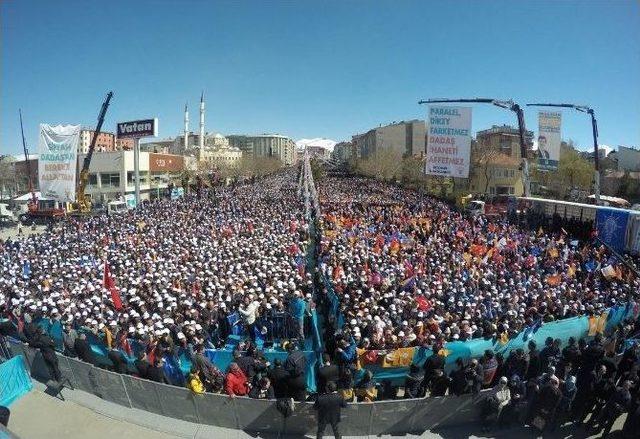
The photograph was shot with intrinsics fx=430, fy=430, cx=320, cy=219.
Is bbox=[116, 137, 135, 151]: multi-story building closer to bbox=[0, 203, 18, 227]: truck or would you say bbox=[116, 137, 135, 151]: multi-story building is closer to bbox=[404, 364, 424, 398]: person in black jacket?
bbox=[0, 203, 18, 227]: truck

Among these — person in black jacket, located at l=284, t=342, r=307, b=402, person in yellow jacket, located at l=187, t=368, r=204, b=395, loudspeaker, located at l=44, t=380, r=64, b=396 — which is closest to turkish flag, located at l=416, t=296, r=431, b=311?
person in black jacket, located at l=284, t=342, r=307, b=402

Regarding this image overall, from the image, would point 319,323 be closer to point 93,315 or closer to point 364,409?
point 364,409

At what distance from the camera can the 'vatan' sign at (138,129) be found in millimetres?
34406

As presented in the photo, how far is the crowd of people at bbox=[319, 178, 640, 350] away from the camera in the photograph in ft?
27.0

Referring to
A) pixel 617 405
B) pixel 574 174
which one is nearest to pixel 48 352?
pixel 617 405

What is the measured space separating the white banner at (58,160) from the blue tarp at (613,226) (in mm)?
21258

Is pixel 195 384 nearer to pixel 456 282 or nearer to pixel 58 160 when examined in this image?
pixel 456 282

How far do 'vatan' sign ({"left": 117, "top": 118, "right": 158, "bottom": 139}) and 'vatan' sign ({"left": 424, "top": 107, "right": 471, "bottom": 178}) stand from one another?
979 inches

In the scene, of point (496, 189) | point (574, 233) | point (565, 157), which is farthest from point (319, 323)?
point (565, 157)

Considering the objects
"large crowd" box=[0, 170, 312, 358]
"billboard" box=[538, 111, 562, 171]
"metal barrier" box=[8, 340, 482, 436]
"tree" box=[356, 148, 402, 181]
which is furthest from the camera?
"tree" box=[356, 148, 402, 181]

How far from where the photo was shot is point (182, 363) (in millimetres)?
7281

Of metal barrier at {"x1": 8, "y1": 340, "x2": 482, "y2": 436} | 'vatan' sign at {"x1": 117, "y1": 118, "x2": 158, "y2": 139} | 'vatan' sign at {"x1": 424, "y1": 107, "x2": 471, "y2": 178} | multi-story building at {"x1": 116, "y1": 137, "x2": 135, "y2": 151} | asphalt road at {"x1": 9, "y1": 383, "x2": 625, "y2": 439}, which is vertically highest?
multi-story building at {"x1": 116, "y1": 137, "x2": 135, "y2": 151}

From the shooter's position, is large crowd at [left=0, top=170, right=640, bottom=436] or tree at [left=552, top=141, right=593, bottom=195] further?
tree at [left=552, top=141, right=593, bottom=195]

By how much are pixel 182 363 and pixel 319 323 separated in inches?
144
